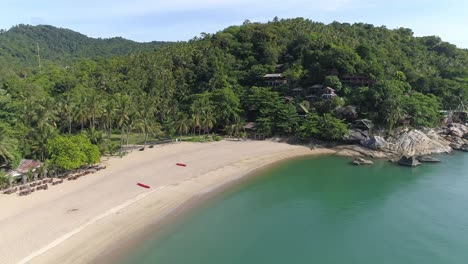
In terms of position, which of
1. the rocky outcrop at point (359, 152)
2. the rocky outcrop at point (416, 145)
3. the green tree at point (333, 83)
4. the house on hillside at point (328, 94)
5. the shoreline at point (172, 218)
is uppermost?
the green tree at point (333, 83)

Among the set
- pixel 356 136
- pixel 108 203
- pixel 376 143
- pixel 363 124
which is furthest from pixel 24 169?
pixel 363 124

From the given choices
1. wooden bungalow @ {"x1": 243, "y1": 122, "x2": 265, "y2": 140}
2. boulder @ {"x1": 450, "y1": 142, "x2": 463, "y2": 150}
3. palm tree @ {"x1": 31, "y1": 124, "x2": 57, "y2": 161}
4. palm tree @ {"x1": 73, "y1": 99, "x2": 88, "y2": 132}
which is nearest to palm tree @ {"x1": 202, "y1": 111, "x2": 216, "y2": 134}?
wooden bungalow @ {"x1": 243, "y1": 122, "x2": 265, "y2": 140}

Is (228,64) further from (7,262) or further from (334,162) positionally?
(7,262)

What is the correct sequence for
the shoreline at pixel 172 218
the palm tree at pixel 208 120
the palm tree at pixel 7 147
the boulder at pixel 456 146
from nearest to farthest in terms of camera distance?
the shoreline at pixel 172 218 < the palm tree at pixel 7 147 < the boulder at pixel 456 146 < the palm tree at pixel 208 120

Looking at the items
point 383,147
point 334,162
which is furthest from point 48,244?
point 383,147

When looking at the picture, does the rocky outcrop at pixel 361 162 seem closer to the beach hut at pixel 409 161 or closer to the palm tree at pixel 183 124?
the beach hut at pixel 409 161

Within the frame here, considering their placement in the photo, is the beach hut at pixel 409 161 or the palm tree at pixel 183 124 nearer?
the beach hut at pixel 409 161

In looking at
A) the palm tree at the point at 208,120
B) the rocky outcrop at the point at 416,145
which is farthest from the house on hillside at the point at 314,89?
the palm tree at the point at 208,120
